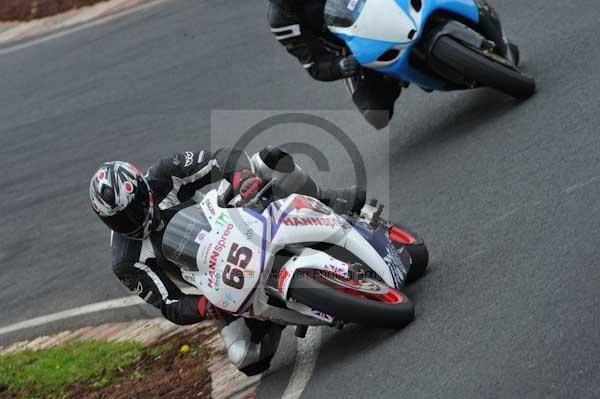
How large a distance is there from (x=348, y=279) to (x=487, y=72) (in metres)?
2.51

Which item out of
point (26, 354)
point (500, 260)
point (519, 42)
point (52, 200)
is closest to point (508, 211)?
point (500, 260)

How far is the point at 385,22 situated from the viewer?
782cm

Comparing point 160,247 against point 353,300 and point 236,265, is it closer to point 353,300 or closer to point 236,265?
point 236,265

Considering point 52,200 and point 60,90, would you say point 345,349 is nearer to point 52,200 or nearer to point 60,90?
point 52,200

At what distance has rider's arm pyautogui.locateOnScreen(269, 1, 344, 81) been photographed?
871 centimetres

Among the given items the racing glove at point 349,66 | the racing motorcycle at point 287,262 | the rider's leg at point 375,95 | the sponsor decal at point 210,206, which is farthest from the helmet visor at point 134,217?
the rider's leg at point 375,95

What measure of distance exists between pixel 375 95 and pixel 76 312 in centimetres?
320

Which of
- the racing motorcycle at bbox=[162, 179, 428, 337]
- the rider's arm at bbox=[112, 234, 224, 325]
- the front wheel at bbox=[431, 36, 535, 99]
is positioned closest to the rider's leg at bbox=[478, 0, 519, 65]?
the front wheel at bbox=[431, 36, 535, 99]

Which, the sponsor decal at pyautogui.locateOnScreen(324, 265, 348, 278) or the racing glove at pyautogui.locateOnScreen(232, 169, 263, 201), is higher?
the racing glove at pyautogui.locateOnScreen(232, 169, 263, 201)

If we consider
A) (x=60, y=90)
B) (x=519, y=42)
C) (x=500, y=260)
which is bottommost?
(x=60, y=90)

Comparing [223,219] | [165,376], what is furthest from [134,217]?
[165,376]

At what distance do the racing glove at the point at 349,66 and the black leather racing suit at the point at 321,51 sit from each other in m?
0.22

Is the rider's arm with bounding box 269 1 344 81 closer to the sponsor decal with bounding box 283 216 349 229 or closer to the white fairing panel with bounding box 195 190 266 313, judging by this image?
the sponsor decal with bounding box 283 216 349 229

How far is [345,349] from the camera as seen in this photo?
251 inches
